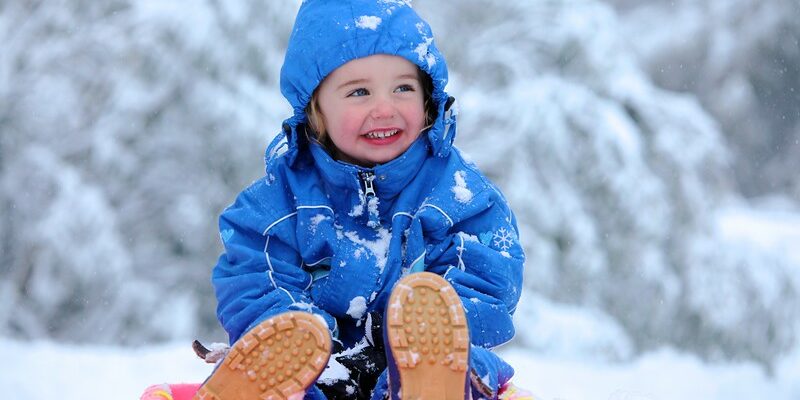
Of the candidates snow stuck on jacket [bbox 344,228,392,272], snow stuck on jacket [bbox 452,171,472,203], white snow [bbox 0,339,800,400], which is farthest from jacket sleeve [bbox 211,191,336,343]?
white snow [bbox 0,339,800,400]

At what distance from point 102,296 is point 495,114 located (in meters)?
2.55

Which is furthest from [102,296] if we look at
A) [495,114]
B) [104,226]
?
[495,114]

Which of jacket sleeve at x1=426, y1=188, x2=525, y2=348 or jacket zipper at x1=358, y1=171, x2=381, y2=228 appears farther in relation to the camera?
jacket zipper at x1=358, y1=171, x2=381, y2=228

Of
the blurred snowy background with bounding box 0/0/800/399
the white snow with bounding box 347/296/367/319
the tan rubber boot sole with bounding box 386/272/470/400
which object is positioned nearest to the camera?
the tan rubber boot sole with bounding box 386/272/470/400

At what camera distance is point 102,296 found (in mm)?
5230

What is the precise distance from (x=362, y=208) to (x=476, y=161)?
3.30 metres

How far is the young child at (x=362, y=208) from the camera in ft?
6.64

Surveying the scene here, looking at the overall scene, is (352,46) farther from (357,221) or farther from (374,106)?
(357,221)

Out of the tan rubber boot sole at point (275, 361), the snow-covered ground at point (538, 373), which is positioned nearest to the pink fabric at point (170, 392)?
the tan rubber boot sole at point (275, 361)

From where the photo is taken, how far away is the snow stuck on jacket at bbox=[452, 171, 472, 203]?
2115 millimetres

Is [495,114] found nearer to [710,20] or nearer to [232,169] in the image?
[232,169]

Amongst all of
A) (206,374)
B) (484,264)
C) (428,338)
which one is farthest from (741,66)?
(428,338)

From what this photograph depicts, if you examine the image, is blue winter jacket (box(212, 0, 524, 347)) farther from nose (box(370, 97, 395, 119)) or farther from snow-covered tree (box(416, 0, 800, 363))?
snow-covered tree (box(416, 0, 800, 363))

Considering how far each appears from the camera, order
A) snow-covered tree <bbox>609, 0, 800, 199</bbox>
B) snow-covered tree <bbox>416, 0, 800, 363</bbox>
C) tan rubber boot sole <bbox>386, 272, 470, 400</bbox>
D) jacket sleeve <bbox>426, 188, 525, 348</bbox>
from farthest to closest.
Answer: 1. snow-covered tree <bbox>609, 0, 800, 199</bbox>
2. snow-covered tree <bbox>416, 0, 800, 363</bbox>
3. jacket sleeve <bbox>426, 188, 525, 348</bbox>
4. tan rubber boot sole <bbox>386, 272, 470, 400</bbox>
